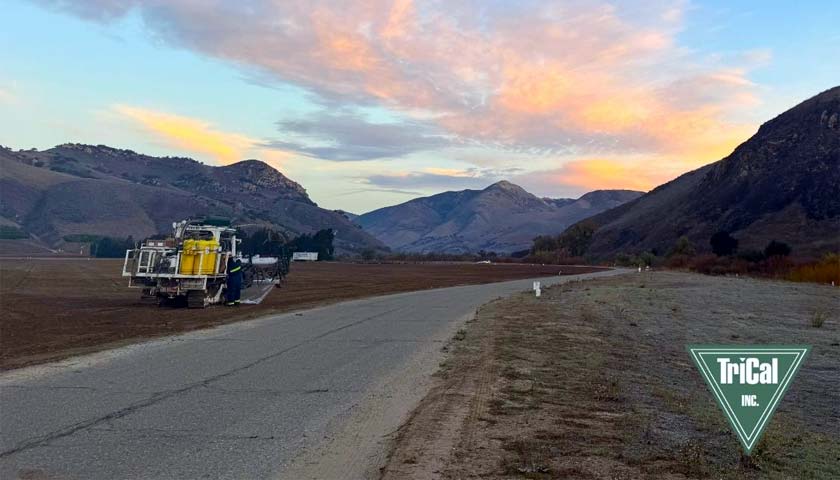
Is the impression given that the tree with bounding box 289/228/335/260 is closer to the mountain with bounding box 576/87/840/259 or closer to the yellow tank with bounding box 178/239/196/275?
the mountain with bounding box 576/87/840/259

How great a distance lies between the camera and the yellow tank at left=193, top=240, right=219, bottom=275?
92.7 ft

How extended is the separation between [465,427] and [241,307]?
71.0ft

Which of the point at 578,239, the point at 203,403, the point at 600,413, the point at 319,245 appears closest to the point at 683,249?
the point at 578,239

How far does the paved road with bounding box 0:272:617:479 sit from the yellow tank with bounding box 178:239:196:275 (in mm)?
9833

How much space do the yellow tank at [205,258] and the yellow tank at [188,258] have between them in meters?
0.15

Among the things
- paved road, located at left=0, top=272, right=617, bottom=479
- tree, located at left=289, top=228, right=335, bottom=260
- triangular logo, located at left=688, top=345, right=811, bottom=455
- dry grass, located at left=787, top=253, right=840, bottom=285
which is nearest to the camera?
triangular logo, located at left=688, top=345, right=811, bottom=455

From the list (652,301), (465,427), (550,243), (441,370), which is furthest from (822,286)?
(550,243)

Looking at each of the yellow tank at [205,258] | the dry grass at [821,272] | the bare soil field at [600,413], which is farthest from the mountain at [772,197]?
the bare soil field at [600,413]

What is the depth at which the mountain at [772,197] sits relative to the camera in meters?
90.1

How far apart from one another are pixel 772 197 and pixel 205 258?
9178cm

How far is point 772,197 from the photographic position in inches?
3989

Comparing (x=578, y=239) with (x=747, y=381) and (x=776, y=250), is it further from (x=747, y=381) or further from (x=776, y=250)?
(x=747, y=381)

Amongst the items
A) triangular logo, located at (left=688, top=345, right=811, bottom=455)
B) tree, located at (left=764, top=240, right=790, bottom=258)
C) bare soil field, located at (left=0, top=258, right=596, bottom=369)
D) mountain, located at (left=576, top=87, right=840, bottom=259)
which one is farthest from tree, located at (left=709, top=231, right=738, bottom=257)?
triangular logo, located at (left=688, top=345, right=811, bottom=455)

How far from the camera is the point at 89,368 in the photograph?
13266mm
